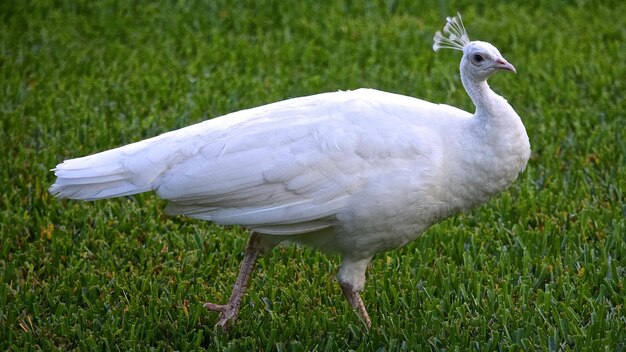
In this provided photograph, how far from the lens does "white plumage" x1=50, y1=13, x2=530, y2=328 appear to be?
4102mm

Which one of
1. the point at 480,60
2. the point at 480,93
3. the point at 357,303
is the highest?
the point at 480,60

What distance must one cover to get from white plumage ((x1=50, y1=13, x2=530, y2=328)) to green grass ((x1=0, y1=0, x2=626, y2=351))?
57 centimetres

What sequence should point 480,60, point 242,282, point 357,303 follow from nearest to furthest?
point 480,60 → point 357,303 → point 242,282

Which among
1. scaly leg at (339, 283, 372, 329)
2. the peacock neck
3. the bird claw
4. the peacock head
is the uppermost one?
the peacock head

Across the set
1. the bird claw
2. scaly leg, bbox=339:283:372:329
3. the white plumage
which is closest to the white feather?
the white plumage

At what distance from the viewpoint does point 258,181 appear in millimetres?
4141

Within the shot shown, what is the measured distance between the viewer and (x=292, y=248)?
537 cm

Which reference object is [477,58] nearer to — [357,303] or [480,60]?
[480,60]

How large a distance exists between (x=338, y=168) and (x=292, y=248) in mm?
1330

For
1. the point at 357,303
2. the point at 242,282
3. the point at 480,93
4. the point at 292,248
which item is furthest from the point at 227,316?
the point at 480,93

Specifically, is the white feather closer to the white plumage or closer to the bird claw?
the white plumage

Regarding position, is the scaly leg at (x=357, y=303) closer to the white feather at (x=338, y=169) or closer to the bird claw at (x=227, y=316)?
the white feather at (x=338, y=169)

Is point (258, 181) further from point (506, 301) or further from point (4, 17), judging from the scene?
point (4, 17)

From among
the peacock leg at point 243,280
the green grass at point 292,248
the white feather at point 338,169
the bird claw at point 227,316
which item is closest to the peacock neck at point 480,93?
the white feather at point 338,169
